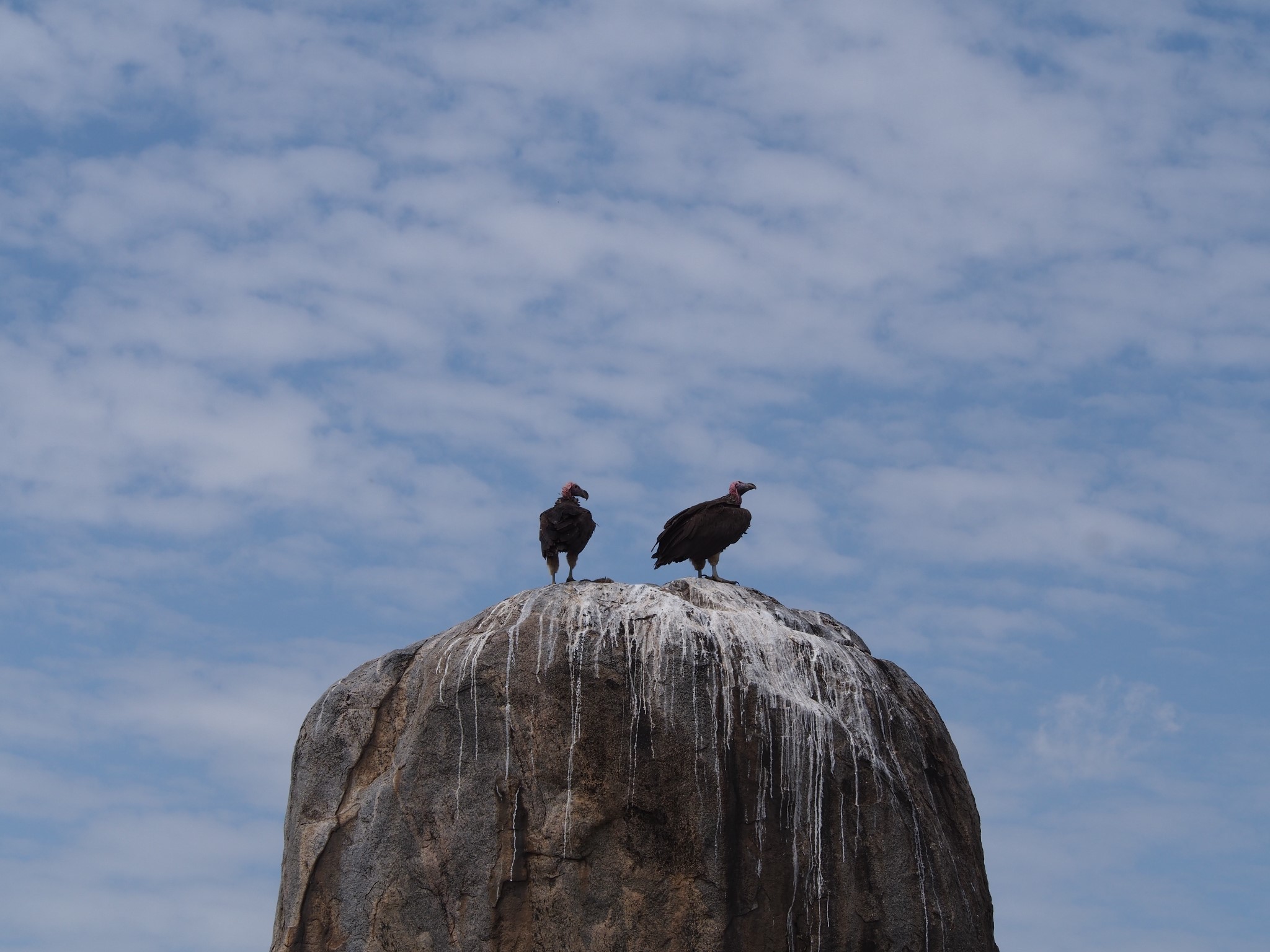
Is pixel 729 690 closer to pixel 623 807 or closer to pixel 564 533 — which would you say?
pixel 623 807

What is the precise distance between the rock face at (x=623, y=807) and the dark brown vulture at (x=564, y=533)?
239cm

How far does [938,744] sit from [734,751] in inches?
119

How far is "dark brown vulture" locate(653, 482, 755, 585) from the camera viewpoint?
747 inches

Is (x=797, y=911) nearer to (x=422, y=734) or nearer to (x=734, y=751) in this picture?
(x=734, y=751)

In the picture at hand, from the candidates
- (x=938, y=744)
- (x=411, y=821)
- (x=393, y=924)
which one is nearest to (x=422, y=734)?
(x=411, y=821)

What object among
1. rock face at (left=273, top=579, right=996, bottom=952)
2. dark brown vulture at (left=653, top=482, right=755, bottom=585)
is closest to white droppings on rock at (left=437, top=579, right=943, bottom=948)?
rock face at (left=273, top=579, right=996, bottom=952)

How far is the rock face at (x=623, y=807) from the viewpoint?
1510cm

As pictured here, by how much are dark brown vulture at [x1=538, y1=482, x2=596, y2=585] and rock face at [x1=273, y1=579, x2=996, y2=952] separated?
2395 millimetres

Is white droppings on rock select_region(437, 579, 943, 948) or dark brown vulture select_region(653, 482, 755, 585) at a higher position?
dark brown vulture select_region(653, 482, 755, 585)

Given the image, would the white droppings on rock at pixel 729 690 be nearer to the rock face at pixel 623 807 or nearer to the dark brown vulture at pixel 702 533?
the rock face at pixel 623 807

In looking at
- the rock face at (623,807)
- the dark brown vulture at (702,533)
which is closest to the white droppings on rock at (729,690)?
the rock face at (623,807)

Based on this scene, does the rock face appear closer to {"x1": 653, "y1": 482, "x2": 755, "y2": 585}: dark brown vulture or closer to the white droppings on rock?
the white droppings on rock

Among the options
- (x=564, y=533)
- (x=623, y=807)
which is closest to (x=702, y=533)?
(x=564, y=533)

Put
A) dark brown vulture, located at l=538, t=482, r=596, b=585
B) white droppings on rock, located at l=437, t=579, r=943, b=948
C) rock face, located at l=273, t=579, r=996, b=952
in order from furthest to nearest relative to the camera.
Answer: dark brown vulture, located at l=538, t=482, r=596, b=585
white droppings on rock, located at l=437, t=579, r=943, b=948
rock face, located at l=273, t=579, r=996, b=952
